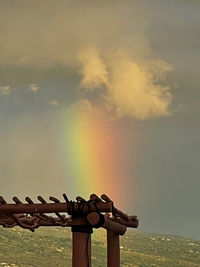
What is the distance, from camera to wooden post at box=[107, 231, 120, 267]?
31.3 feet

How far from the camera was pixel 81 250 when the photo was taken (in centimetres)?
747

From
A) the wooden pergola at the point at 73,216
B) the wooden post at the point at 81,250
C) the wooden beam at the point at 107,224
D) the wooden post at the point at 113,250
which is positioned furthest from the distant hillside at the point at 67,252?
the wooden post at the point at 81,250

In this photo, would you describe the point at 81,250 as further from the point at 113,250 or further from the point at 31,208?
the point at 113,250

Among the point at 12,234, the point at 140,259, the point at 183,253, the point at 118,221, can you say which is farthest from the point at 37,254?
the point at 118,221

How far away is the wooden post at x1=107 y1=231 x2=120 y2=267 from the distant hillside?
87252 mm

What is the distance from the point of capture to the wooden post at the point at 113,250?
31.3 feet

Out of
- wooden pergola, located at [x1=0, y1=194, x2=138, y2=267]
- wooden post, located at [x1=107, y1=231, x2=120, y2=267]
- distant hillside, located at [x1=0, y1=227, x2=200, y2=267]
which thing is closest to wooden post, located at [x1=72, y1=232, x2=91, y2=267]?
wooden pergola, located at [x1=0, y1=194, x2=138, y2=267]

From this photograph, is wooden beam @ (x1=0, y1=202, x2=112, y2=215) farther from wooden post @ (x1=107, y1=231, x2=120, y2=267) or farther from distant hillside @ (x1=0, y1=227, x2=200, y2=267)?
distant hillside @ (x1=0, y1=227, x2=200, y2=267)

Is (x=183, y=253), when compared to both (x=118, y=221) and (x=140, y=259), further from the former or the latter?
(x=118, y=221)

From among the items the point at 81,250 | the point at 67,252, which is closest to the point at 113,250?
the point at 81,250

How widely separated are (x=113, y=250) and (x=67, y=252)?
4216 inches

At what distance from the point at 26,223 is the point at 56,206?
854 mm

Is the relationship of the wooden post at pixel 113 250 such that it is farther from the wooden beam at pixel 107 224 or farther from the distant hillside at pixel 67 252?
the distant hillside at pixel 67 252

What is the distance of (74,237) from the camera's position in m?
7.57
